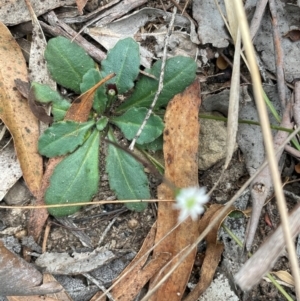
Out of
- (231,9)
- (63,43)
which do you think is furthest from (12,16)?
(231,9)

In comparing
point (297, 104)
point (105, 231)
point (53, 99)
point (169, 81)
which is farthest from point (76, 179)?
point (297, 104)

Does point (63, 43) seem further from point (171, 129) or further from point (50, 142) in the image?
point (171, 129)

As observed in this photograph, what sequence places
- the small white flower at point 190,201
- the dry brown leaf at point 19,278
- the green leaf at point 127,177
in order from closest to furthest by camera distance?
the small white flower at point 190,201 < the dry brown leaf at point 19,278 < the green leaf at point 127,177

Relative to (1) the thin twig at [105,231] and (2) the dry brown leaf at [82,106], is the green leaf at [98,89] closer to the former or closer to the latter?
(2) the dry brown leaf at [82,106]

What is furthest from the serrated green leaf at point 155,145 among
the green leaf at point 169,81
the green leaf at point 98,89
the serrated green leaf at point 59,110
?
the serrated green leaf at point 59,110

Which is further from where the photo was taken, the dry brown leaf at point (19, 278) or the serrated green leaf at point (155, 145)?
the serrated green leaf at point (155, 145)

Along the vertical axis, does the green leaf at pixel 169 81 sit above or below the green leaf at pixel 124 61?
below
